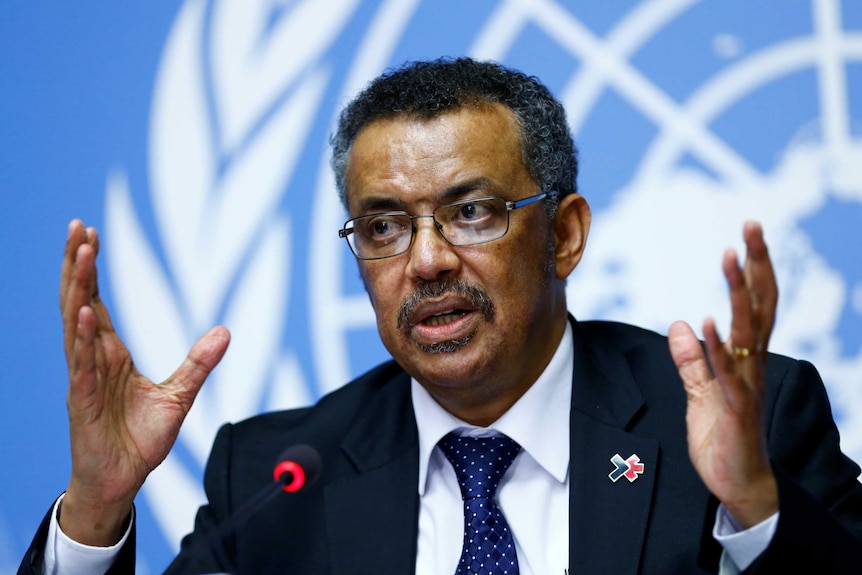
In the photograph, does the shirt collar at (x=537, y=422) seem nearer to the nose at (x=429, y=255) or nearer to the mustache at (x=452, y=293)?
the mustache at (x=452, y=293)

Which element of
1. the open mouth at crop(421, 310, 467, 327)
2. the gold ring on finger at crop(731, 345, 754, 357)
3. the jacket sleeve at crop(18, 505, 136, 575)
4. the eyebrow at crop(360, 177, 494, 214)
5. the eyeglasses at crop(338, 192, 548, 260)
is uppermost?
the eyebrow at crop(360, 177, 494, 214)

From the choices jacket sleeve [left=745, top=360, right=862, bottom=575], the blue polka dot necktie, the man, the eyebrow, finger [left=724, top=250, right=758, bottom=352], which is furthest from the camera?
the eyebrow

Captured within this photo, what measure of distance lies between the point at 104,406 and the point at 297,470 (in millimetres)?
587

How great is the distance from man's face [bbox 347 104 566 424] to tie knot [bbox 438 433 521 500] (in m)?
0.11

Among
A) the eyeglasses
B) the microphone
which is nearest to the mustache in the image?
the eyeglasses

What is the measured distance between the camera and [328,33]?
3.79m

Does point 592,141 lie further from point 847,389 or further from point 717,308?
point 847,389

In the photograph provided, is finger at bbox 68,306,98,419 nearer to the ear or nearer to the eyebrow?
the eyebrow

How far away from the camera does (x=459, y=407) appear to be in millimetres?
2951

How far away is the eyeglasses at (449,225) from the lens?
109 inches

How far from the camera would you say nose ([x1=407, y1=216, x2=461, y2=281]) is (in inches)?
107

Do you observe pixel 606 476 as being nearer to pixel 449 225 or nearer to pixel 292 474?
pixel 449 225

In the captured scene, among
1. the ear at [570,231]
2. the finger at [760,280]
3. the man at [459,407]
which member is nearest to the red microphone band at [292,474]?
the man at [459,407]

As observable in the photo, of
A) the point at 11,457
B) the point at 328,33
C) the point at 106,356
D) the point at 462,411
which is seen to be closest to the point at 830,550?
the point at 462,411
